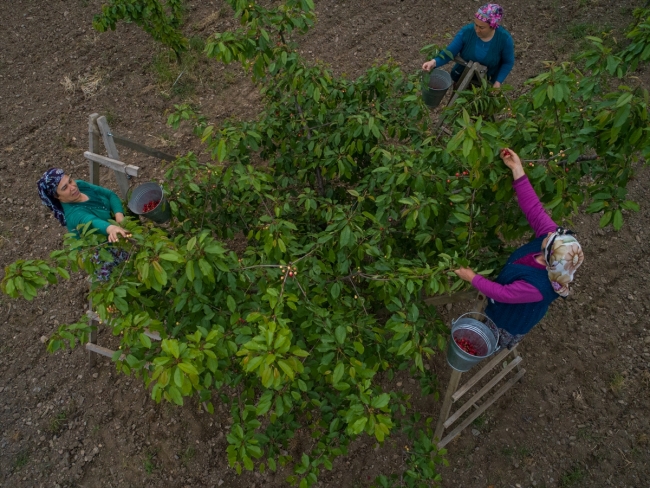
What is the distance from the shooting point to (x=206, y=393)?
6.70 feet

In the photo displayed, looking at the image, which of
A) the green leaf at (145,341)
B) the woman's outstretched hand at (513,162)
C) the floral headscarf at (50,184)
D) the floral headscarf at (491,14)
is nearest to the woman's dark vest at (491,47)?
the floral headscarf at (491,14)

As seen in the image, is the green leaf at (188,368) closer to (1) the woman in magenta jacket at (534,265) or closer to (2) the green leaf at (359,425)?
(2) the green leaf at (359,425)

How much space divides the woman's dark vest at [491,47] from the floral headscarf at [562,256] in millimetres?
2170

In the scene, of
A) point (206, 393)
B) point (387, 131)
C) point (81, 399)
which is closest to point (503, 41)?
point (387, 131)

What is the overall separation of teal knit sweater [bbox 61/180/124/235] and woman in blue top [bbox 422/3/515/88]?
2.54m

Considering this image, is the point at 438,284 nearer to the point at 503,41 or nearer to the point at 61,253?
the point at 61,253

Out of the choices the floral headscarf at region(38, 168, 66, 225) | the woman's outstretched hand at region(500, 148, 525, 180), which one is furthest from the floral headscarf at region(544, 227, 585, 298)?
the floral headscarf at region(38, 168, 66, 225)

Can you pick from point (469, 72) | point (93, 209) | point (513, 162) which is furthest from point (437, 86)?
point (93, 209)

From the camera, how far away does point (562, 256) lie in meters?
1.95

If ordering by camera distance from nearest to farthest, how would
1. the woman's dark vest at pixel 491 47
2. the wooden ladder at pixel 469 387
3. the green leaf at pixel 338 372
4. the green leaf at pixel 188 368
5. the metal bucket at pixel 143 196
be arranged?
the green leaf at pixel 188 368 → the green leaf at pixel 338 372 → the wooden ladder at pixel 469 387 → the metal bucket at pixel 143 196 → the woman's dark vest at pixel 491 47

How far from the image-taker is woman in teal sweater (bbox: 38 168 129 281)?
2.66 m

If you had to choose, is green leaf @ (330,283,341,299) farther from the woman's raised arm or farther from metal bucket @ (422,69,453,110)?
metal bucket @ (422,69,453,110)

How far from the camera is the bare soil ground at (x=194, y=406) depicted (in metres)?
3.14

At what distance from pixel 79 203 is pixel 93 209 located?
0.09 metres
